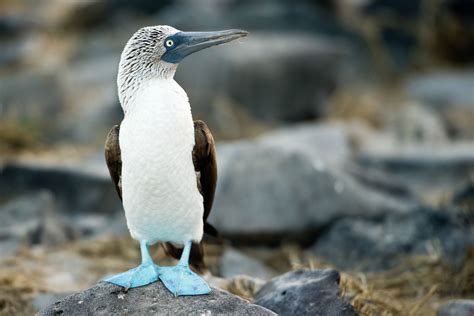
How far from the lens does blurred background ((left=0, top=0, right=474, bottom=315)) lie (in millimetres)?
6086

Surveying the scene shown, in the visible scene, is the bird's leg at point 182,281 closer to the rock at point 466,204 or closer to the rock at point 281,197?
the rock at point 281,197

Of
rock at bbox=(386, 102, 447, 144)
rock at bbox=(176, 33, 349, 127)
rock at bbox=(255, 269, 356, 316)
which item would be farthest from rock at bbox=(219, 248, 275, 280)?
rock at bbox=(176, 33, 349, 127)

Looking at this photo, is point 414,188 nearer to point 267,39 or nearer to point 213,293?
point 267,39

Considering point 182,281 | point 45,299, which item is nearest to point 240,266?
point 45,299

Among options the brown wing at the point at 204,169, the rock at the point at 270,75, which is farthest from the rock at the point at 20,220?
the rock at the point at 270,75

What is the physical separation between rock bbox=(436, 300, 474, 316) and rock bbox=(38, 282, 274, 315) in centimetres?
118

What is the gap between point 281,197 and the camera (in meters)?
6.81

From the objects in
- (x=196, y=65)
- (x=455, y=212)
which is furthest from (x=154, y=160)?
(x=196, y=65)

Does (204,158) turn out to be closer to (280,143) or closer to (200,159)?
(200,159)

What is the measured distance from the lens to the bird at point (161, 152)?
12.4 ft

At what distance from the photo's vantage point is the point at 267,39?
1237cm

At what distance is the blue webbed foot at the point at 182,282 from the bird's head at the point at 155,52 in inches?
37.0

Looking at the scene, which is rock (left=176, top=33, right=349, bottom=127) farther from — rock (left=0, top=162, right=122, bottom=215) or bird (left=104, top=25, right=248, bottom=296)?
bird (left=104, top=25, right=248, bottom=296)

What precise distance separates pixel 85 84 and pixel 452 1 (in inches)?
261
